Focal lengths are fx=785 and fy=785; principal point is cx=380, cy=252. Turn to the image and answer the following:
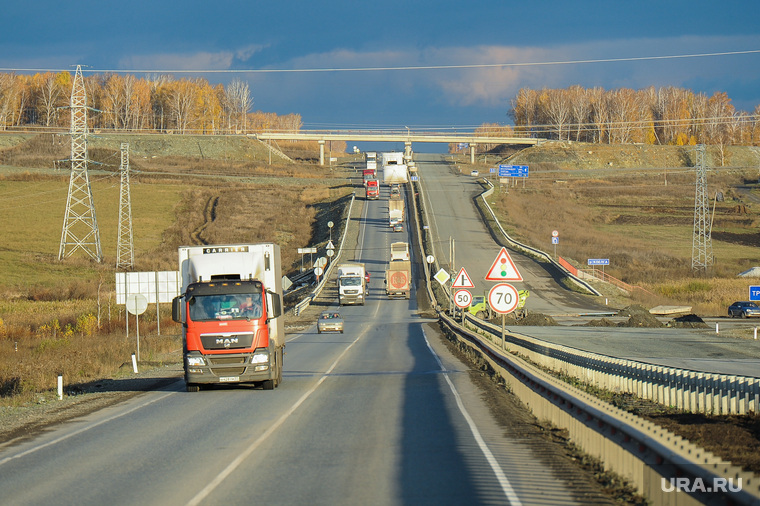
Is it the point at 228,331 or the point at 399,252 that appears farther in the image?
the point at 399,252

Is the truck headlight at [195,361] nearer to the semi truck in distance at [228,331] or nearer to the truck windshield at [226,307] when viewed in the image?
the semi truck in distance at [228,331]

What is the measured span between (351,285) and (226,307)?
42.7 m

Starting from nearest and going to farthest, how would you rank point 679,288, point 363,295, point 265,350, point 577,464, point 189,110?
point 577,464 < point 265,350 < point 363,295 < point 679,288 < point 189,110

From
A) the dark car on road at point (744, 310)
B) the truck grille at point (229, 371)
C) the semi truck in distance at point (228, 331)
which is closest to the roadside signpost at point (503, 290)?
the semi truck in distance at point (228, 331)

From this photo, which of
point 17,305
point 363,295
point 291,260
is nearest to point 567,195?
point 291,260

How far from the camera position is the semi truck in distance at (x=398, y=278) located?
212ft

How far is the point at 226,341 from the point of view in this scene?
18047mm

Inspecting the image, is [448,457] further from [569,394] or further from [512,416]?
[512,416]

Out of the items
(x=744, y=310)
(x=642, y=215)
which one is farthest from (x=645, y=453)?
(x=642, y=215)

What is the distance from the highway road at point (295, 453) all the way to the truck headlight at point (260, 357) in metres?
0.76

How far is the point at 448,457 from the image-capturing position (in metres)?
10.2

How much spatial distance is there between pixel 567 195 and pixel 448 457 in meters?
116

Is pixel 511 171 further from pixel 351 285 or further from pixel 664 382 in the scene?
pixel 664 382

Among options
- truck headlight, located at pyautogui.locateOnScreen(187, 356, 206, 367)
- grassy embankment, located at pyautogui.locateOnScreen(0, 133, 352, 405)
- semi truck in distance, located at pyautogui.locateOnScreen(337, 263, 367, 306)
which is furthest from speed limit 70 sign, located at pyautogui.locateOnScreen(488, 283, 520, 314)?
semi truck in distance, located at pyautogui.locateOnScreen(337, 263, 367, 306)
